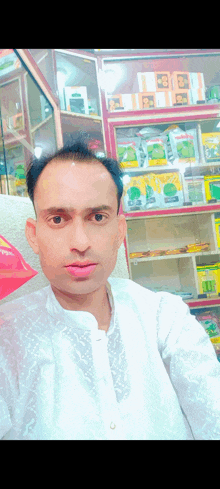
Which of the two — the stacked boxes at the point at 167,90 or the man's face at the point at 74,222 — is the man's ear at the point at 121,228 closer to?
the man's face at the point at 74,222

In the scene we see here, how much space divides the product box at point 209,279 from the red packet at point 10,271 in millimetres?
641

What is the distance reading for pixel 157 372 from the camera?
65cm

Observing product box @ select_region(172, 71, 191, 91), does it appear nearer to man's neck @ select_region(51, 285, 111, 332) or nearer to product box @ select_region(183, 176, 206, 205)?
product box @ select_region(183, 176, 206, 205)

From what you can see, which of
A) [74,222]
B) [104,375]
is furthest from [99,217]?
[104,375]

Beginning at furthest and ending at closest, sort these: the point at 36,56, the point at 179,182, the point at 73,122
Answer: the point at 179,182
the point at 73,122
the point at 36,56

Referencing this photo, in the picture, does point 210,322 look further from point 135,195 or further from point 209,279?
point 135,195

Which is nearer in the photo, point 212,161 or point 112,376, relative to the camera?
point 112,376

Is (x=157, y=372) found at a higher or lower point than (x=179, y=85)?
lower

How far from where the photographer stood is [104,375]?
1.90 feet

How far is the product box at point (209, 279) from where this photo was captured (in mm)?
1016

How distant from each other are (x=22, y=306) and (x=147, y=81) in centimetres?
91

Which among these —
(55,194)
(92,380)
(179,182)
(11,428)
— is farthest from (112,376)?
(179,182)

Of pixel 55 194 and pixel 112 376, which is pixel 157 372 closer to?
pixel 112 376
